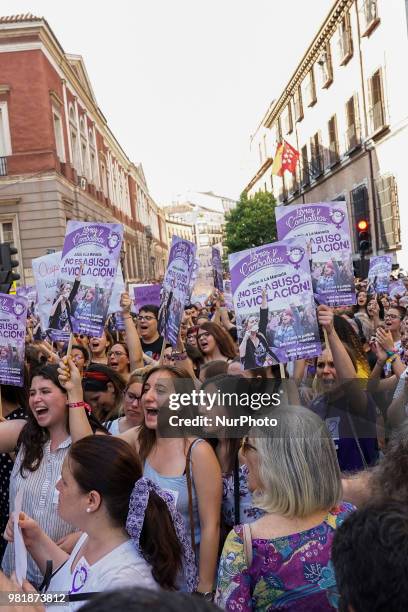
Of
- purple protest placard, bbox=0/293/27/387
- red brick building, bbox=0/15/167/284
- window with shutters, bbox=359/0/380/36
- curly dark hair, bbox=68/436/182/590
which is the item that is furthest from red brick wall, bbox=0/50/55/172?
curly dark hair, bbox=68/436/182/590

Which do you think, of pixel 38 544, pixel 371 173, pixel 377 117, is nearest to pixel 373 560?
pixel 38 544

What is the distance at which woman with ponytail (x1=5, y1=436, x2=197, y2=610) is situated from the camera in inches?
99.2

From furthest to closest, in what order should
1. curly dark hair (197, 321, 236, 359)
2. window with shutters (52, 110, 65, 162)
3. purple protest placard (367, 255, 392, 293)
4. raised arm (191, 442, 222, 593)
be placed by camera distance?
window with shutters (52, 110, 65, 162), purple protest placard (367, 255, 392, 293), curly dark hair (197, 321, 236, 359), raised arm (191, 442, 222, 593)

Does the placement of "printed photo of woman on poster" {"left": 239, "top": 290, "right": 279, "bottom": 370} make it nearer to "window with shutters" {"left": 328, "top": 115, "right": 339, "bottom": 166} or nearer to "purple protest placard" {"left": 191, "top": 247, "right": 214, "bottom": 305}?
"purple protest placard" {"left": 191, "top": 247, "right": 214, "bottom": 305}

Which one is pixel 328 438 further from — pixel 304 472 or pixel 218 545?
pixel 218 545

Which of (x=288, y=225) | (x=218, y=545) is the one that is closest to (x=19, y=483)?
(x=218, y=545)

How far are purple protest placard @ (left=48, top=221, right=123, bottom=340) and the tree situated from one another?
45.6 meters

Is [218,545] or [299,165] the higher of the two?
[299,165]

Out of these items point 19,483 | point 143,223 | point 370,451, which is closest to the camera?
point 19,483

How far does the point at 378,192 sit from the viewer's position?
Answer: 80.5 ft

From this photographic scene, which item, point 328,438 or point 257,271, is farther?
point 257,271

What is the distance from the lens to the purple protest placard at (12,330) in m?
5.52

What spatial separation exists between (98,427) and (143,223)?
74.7 meters

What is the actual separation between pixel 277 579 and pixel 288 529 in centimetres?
16
